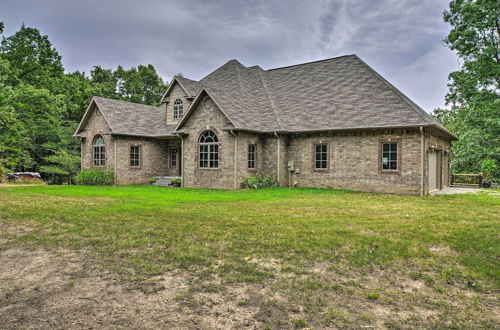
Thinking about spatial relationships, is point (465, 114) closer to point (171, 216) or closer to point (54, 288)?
point (171, 216)

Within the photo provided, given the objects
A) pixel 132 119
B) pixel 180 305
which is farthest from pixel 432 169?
pixel 132 119

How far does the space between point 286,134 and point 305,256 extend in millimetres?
13663

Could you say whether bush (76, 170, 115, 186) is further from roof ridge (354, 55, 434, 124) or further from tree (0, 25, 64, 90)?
roof ridge (354, 55, 434, 124)

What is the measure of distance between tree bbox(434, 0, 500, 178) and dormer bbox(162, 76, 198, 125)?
59.5 ft

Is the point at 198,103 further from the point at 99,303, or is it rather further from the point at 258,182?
the point at 99,303

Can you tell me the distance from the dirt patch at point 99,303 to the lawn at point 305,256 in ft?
0.44

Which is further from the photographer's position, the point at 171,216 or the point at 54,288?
the point at 171,216

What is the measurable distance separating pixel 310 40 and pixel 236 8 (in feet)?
25.4

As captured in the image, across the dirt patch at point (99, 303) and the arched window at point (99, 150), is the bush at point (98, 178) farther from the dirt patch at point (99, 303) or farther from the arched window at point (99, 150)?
the dirt patch at point (99, 303)

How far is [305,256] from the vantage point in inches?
201

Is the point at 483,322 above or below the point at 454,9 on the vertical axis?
below

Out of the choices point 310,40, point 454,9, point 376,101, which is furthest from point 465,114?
point 310,40

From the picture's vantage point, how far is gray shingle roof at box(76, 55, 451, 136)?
53.1 ft

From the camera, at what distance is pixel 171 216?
8.56 metres
